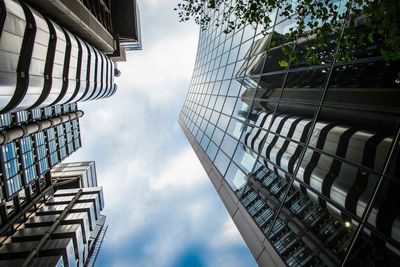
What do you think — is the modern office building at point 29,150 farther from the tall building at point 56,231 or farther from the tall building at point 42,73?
the tall building at point 56,231

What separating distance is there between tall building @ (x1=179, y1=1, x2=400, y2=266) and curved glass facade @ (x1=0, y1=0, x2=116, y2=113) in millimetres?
13192

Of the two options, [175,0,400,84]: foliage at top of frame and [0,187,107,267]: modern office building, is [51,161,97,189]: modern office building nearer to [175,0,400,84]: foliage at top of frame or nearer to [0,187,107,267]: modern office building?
[0,187,107,267]: modern office building

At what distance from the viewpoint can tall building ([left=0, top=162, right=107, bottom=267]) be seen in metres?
35.9

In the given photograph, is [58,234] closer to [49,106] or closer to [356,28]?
[49,106]

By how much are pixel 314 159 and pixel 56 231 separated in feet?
137

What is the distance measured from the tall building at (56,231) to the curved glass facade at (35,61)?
2106 cm

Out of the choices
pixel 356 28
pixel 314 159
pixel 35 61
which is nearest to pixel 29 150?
pixel 35 61

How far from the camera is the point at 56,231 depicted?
41719 millimetres

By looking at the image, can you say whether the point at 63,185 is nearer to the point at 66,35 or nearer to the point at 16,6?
the point at 66,35

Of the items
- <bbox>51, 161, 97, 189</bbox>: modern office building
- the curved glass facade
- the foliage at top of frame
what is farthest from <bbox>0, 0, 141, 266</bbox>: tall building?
the foliage at top of frame

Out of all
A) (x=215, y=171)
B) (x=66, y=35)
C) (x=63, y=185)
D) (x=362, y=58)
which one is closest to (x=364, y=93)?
(x=362, y=58)

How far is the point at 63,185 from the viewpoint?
6306 cm

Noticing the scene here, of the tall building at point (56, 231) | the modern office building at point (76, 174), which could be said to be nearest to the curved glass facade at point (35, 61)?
the tall building at point (56, 231)

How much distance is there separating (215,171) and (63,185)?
52235 mm
